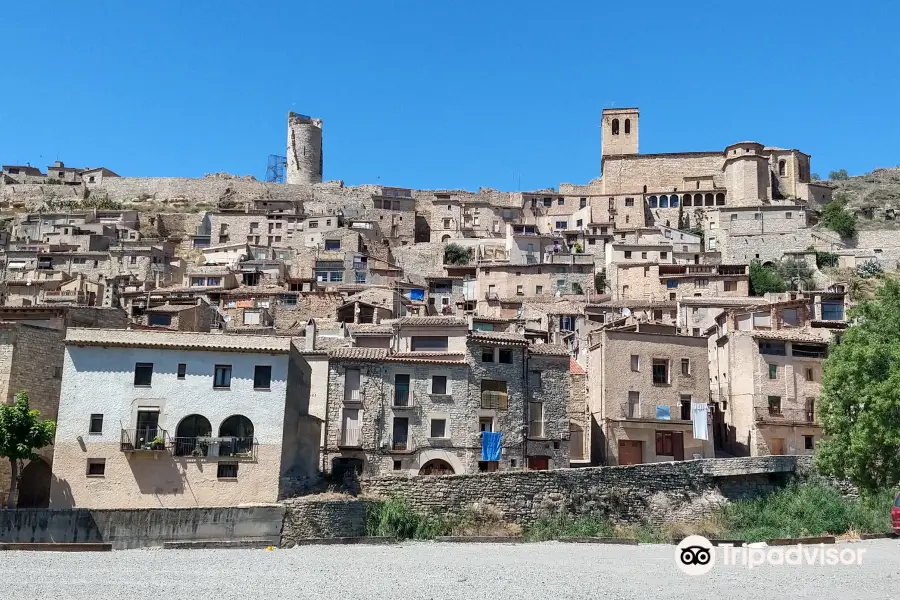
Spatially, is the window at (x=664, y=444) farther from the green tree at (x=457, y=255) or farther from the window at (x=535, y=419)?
the green tree at (x=457, y=255)

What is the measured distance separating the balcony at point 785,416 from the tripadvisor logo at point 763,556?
1815 centimetres

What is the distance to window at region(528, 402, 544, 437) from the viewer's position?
1646 inches

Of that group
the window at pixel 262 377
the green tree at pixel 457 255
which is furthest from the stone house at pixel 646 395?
the green tree at pixel 457 255

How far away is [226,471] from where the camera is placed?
34719 millimetres

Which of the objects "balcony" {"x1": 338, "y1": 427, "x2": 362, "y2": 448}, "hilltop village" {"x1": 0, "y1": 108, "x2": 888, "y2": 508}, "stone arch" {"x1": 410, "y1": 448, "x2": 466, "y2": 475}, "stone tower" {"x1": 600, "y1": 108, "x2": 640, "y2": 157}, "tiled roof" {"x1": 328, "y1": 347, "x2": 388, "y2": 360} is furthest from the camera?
"stone tower" {"x1": 600, "y1": 108, "x2": 640, "y2": 157}

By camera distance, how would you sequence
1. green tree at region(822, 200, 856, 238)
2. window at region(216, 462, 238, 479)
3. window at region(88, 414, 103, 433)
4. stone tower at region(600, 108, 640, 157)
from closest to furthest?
window at region(216, 462, 238, 479) → window at region(88, 414, 103, 433) → green tree at region(822, 200, 856, 238) → stone tower at region(600, 108, 640, 157)

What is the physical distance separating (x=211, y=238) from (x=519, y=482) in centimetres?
6529

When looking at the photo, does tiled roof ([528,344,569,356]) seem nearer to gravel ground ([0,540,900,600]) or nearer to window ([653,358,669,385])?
A: window ([653,358,669,385])

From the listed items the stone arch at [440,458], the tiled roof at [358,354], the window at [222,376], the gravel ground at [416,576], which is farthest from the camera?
the tiled roof at [358,354]

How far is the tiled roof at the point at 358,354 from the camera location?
40694mm

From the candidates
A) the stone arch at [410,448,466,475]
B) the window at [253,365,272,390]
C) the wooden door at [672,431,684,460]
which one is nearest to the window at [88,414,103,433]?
the window at [253,365,272,390]

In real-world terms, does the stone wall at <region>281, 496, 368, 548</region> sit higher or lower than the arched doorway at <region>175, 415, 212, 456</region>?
lower

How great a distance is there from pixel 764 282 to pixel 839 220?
62.6 feet

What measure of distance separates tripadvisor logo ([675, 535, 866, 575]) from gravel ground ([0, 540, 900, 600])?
382 mm
